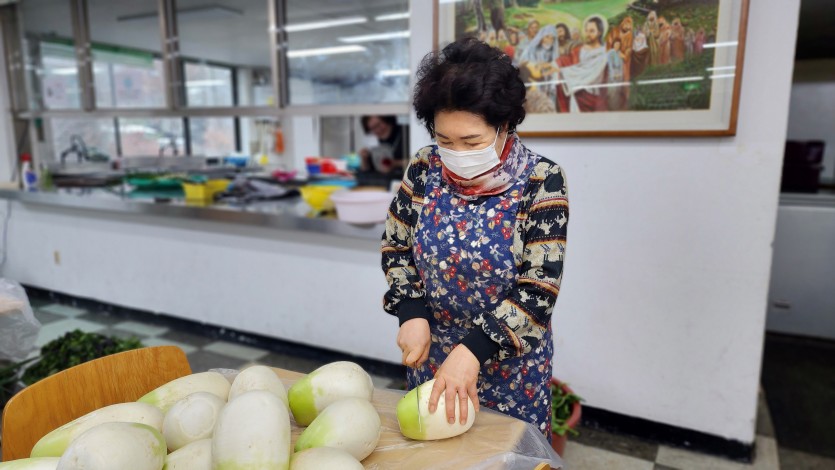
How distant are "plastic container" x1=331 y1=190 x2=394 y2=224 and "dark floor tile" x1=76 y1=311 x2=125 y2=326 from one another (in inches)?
83.8

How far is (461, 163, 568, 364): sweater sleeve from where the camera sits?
1012 millimetres

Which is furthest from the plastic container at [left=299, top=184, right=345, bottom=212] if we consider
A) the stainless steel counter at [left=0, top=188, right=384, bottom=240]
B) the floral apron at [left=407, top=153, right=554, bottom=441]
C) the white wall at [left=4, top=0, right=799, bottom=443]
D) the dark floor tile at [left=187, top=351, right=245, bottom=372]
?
the floral apron at [left=407, top=153, right=554, bottom=441]

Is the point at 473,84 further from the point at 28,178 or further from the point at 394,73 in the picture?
the point at 28,178

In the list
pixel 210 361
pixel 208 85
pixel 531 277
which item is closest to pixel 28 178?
pixel 208 85

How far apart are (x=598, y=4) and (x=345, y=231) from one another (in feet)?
5.00

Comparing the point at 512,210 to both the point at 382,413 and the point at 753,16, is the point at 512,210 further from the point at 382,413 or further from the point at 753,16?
the point at 753,16

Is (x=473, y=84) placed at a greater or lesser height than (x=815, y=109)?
lesser

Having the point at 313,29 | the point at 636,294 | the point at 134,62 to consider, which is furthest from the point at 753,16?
the point at 134,62

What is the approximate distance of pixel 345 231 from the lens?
8.90ft

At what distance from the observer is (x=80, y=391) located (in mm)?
1048

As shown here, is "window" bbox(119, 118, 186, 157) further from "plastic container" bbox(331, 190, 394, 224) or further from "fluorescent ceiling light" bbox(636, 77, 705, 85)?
"fluorescent ceiling light" bbox(636, 77, 705, 85)

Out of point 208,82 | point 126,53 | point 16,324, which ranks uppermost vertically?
point 126,53

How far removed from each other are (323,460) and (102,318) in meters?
3.72

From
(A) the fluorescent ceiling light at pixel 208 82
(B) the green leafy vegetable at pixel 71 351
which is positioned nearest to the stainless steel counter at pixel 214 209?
(A) the fluorescent ceiling light at pixel 208 82
